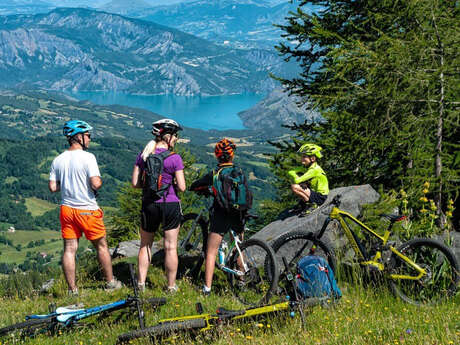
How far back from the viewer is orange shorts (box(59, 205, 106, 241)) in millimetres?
5868

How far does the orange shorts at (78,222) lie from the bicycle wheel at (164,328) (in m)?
2.31

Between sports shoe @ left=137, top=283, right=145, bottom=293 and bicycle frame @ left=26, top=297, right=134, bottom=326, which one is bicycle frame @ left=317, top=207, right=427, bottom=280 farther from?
sports shoe @ left=137, top=283, right=145, bottom=293

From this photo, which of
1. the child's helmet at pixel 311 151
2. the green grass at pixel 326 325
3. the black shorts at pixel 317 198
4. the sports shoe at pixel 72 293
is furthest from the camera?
the black shorts at pixel 317 198

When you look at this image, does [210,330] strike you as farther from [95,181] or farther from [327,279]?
[95,181]

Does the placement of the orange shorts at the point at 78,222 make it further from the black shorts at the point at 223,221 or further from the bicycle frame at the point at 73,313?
the black shorts at the point at 223,221

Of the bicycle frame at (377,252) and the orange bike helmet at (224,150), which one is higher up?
the orange bike helmet at (224,150)

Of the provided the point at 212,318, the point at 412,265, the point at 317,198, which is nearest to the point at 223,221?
the point at 212,318

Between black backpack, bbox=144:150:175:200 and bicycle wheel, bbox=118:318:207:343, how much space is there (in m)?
2.09

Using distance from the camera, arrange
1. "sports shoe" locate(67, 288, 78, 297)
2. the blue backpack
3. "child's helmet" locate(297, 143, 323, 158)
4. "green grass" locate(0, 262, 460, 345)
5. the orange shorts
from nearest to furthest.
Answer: "green grass" locate(0, 262, 460, 345)
the blue backpack
the orange shorts
"sports shoe" locate(67, 288, 78, 297)
"child's helmet" locate(297, 143, 323, 158)

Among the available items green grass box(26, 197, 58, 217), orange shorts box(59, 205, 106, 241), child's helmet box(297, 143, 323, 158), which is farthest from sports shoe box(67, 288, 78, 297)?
green grass box(26, 197, 58, 217)

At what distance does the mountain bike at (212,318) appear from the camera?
12.8 feet

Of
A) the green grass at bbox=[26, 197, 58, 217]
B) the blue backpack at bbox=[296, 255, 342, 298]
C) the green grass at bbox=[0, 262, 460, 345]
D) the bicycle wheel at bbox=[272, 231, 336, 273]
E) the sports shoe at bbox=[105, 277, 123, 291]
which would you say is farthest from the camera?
the green grass at bbox=[26, 197, 58, 217]

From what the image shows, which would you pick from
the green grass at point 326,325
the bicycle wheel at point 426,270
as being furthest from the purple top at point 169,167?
the bicycle wheel at point 426,270

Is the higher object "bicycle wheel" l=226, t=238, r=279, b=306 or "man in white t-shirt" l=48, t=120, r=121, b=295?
"man in white t-shirt" l=48, t=120, r=121, b=295
